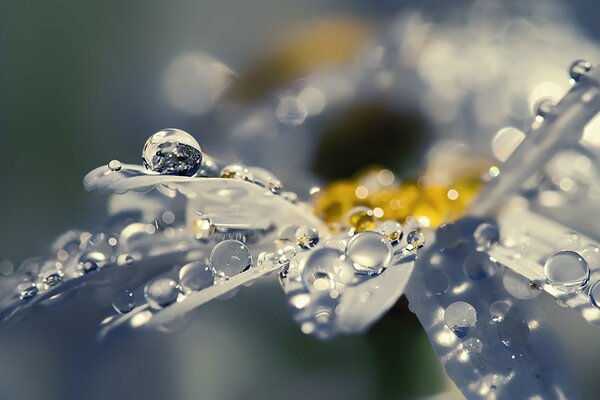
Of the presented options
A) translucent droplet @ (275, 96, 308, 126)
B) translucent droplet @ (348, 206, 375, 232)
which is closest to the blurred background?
translucent droplet @ (275, 96, 308, 126)

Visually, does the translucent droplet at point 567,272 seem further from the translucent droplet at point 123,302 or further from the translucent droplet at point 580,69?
the translucent droplet at point 123,302

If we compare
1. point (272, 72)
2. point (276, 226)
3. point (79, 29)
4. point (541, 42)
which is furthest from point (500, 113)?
point (79, 29)

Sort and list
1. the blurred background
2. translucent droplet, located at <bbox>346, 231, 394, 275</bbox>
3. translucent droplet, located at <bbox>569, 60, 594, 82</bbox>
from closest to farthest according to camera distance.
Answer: translucent droplet, located at <bbox>346, 231, 394, 275</bbox>, translucent droplet, located at <bbox>569, 60, 594, 82</bbox>, the blurred background

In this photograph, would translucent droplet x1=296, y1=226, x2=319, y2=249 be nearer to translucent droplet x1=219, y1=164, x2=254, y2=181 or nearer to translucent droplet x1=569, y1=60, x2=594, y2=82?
translucent droplet x1=219, y1=164, x2=254, y2=181

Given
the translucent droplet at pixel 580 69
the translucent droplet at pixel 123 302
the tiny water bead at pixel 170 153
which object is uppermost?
the tiny water bead at pixel 170 153

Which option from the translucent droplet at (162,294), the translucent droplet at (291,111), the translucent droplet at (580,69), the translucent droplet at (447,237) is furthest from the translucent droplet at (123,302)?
the translucent droplet at (291,111)

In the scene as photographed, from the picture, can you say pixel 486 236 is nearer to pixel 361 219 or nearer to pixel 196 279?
pixel 361 219

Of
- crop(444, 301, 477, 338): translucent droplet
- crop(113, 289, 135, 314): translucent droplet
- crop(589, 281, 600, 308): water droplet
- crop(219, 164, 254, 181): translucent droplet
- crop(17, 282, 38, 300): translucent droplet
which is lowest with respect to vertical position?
crop(589, 281, 600, 308): water droplet
